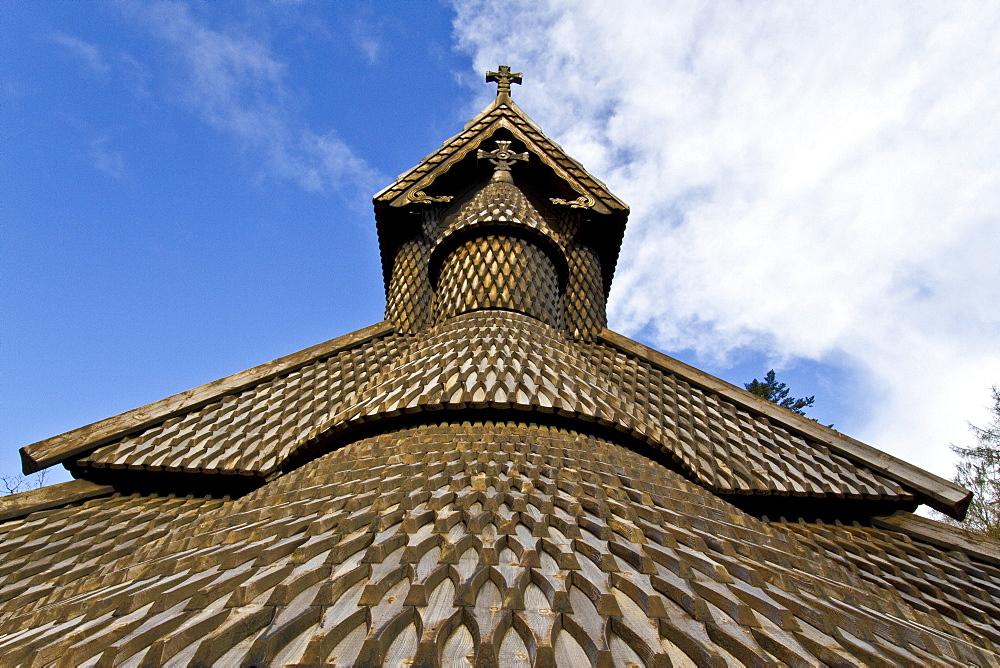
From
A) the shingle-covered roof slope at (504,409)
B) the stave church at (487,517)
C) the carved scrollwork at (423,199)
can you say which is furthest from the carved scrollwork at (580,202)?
the shingle-covered roof slope at (504,409)

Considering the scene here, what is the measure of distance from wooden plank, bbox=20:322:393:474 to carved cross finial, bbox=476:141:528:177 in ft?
12.0

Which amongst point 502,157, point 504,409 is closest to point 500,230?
point 502,157

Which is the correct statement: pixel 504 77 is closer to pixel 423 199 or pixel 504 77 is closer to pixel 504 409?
pixel 423 199

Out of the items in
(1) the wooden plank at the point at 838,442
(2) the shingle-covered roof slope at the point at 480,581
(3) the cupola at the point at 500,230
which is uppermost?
(3) the cupola at the point at 500,230

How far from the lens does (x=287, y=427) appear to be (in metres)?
5.39

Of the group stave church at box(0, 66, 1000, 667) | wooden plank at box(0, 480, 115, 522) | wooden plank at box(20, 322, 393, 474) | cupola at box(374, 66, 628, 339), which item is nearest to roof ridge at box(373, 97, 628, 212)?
cupola at box(374, 66, 628, 339)

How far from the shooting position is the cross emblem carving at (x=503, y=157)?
896cm

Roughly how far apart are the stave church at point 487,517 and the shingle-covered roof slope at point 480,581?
0.05 ft

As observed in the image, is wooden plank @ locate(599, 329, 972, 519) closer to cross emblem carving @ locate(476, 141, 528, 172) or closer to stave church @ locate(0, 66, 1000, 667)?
stave church @ locate(0, 66, 1000, 667)

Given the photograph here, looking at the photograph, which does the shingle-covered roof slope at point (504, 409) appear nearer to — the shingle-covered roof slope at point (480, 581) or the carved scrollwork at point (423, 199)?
the shingle-covered roof slope at point (480, 581)

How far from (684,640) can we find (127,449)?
5302 millimetres

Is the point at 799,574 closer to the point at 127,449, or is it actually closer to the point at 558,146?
the point at 127,449

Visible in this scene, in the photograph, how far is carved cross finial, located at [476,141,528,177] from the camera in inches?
352

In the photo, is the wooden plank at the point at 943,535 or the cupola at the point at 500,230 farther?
the cupola at the point at 500,230
